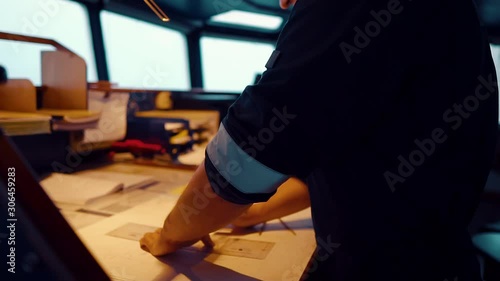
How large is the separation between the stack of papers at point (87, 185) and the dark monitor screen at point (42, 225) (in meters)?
0.66

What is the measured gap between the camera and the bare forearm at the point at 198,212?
711 millimetres

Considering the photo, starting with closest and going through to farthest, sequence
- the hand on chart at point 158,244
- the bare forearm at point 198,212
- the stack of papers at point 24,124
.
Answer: the bare forearm at point 198,212 < the hand on chart at point 158,244 < the stack of papers at point 24,124

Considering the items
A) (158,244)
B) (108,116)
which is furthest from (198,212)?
(108,116)

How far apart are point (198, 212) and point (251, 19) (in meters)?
5.42

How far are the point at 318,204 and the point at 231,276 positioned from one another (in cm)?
23

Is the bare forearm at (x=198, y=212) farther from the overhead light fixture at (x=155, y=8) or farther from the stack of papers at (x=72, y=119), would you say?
the stack of papers at (x=72, y=119)

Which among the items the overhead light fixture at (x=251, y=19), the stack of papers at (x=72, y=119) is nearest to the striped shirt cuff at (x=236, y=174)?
the stack of papers at (x=72, y=119)

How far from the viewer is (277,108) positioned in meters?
0.59

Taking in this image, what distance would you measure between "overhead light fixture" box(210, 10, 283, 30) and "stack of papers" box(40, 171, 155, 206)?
4.34 meters

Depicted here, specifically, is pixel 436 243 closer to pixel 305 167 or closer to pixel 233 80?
pixel 305 167

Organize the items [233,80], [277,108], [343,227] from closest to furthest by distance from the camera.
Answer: [277,108], [343,227], [233,80]

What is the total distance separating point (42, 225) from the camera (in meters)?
0.41

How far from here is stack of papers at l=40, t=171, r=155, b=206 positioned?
3.74 feet

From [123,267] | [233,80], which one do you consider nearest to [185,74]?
[233,80]
